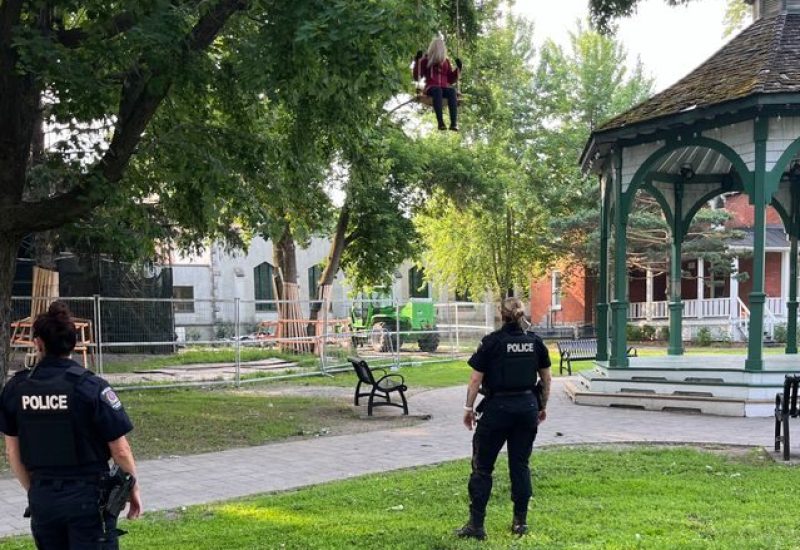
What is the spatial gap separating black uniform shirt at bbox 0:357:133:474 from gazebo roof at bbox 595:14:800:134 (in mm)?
10537

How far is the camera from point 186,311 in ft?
72.2

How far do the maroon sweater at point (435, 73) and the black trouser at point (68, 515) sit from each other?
23.5 ft

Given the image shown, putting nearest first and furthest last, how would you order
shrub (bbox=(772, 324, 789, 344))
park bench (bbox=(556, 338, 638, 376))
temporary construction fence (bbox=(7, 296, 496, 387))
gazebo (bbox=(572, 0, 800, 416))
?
gazebo (bbox=(572, 0, 800, 416)) → temporary construction fence (bbox=(7, 296, 496, 387)) → park bench (bbox=(556, 338, 638, 376)) → shrub (bbox=(772, 324, 789, 344))

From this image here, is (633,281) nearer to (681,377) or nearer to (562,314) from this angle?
(562,314)

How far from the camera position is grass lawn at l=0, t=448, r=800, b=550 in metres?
5.22

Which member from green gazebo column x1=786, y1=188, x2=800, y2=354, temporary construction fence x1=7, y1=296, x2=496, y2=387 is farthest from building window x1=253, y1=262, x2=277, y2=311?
green gazebo column x1=786, y1=188, x2=800, y2=354

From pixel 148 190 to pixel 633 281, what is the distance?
2816 cm

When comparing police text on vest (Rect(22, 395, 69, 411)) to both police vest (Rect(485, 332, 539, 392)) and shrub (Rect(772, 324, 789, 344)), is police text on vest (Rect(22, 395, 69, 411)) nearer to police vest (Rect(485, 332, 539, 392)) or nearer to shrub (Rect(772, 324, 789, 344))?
police vest (Rect(485, 332, 539, 392))

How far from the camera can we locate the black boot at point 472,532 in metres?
5.24

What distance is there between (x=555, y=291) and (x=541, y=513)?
115 feet

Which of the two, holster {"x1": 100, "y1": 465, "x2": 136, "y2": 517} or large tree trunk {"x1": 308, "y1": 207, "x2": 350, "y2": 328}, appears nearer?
holster {"x1": 100, "y1": 465, "x2": 136, "y2": 517}

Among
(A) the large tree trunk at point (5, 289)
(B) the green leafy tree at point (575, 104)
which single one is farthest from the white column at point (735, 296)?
(A) the large tree trunk at point (5, 289)

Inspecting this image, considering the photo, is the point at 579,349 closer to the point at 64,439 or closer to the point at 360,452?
the point at 360,452

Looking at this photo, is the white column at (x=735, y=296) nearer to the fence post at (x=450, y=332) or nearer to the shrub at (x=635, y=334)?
the shrub at (x=635, y=334)
